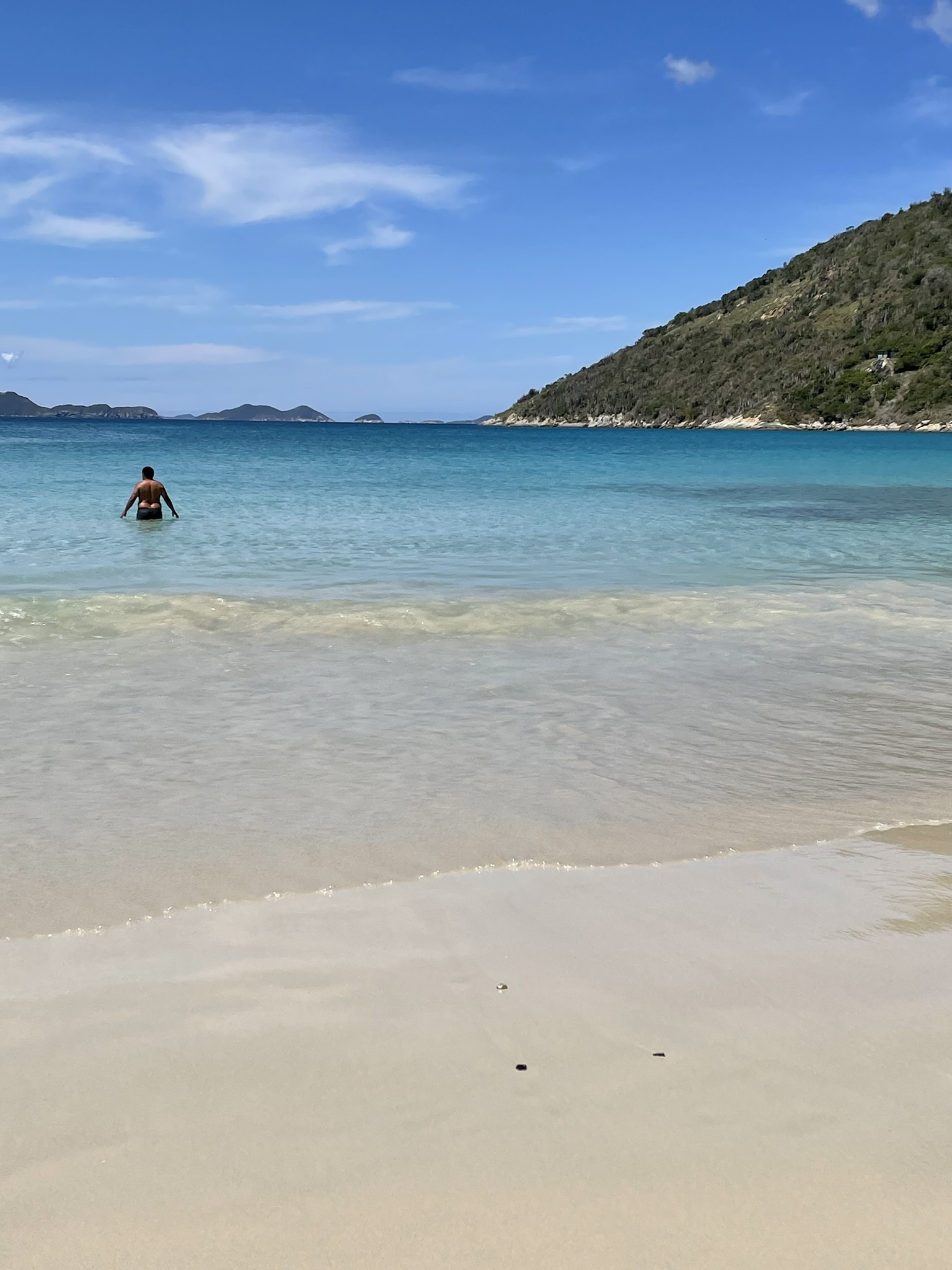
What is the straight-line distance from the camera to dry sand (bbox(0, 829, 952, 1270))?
234 cm

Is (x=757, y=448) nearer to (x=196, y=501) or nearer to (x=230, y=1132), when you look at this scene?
(x=196, y=501)

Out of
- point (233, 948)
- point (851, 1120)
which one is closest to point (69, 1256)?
point (233, 948)

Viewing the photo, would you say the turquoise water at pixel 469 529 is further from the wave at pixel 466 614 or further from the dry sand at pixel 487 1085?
the dry sand at pixel 487 1085

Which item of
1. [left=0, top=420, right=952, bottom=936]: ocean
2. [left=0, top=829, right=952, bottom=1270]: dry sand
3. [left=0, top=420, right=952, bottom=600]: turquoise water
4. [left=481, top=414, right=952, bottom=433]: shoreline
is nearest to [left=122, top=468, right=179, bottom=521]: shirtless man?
[left=0, top=420, right=952, bottom=600]: turquoise water

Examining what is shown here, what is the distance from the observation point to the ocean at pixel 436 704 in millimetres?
4832

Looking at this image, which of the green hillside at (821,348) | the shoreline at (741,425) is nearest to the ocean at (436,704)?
the shoreline at (741,425)

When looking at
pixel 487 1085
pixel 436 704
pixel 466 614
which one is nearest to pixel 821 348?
pixel 466 614

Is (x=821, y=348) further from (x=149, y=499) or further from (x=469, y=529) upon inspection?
(x=149, y=499)

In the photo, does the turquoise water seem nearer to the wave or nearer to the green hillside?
the wave

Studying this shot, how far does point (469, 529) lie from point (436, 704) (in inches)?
584

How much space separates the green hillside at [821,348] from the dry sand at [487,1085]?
13048 centimetres

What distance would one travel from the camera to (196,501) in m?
28.9

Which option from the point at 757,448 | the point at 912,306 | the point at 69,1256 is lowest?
the point at 69,1256

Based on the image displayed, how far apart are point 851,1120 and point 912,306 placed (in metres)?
157
